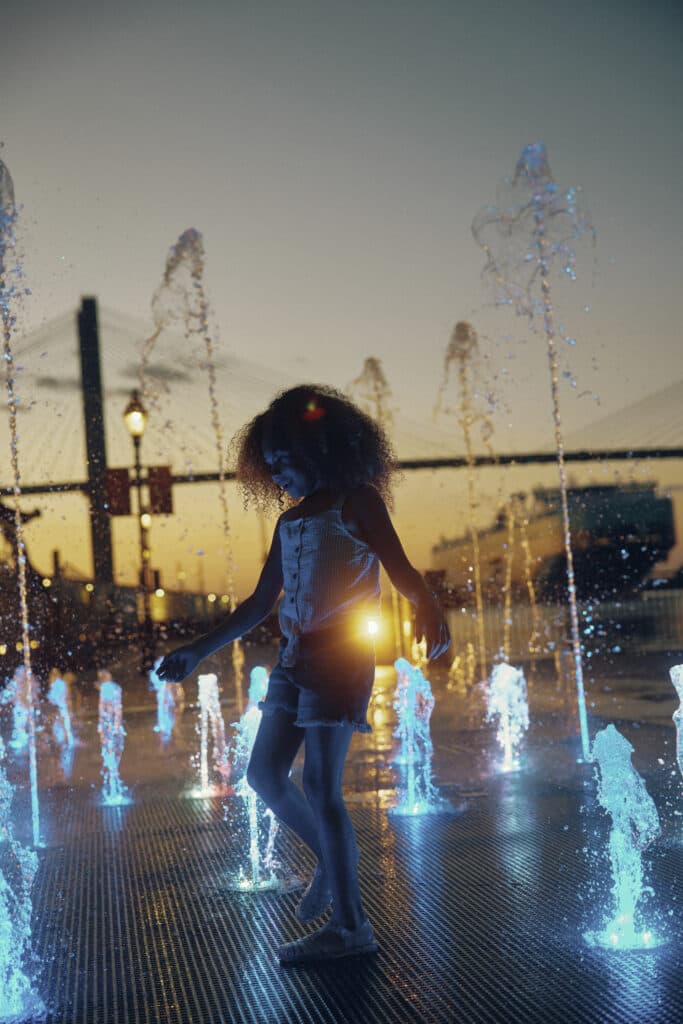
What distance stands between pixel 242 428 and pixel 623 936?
1.74 meters

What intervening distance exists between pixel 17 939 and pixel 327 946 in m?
0.88

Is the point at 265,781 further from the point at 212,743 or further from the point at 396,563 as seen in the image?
the point at 212,743

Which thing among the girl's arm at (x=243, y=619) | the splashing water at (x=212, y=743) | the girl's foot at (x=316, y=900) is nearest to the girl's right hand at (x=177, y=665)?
the girl's arm at (x=243, y=619)

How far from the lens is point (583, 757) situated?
20.8 feet

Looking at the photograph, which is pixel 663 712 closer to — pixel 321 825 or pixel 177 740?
pixel 177 740

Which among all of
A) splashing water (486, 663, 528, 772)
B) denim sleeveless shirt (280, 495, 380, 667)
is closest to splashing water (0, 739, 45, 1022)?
denim sleeveless shirt (280, 495, 380, 667)

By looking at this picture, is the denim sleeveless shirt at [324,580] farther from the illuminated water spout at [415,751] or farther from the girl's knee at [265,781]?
the illuminated water spout at [415,751]

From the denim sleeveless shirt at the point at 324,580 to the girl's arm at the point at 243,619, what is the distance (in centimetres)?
12

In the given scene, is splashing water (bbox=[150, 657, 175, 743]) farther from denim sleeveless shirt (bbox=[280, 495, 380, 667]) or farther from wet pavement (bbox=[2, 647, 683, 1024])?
denim sleeveless shirt (bbox=[280, 495, 380, 667])

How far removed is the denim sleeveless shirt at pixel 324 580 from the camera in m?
2.99

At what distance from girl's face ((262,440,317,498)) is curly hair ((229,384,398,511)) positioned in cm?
2

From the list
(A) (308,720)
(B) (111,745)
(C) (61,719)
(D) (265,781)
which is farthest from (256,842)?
(C) (61,719)

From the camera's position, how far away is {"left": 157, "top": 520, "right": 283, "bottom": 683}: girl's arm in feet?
9.94

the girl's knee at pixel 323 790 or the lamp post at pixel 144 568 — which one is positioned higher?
the lamp post at pixel 144 568
